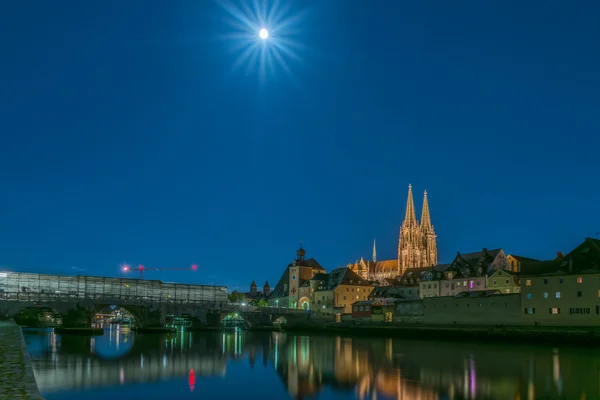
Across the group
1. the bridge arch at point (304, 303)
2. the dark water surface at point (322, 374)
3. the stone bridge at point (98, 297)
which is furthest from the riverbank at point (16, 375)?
the bridge arch at point (304, 303)

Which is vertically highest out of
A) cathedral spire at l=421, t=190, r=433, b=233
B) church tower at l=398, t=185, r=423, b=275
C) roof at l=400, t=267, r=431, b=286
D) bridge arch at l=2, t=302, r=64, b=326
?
cathedral spire at l=421, t=190, r=433, b=233

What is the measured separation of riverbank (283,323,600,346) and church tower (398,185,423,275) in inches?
3365

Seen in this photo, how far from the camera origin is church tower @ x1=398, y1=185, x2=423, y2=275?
185625 mm

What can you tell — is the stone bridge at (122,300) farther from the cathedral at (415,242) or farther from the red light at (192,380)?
the cathedral at (415,242)

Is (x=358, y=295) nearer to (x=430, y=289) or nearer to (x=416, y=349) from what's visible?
(x=430, y=289)

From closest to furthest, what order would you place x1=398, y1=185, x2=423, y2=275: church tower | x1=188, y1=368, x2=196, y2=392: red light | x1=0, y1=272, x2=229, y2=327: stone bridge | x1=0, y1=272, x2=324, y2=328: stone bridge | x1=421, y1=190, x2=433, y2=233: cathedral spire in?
x1=188, y1=368, x2=196, y2=392: red light, x1=0, y1=272, x2=229, y2=327: stone bridge, x1=0, y1=272, x2=324, y2=328: stone bridge, x1=398, y1=185, x2=423, y2=275: church tower, x1=421, y1=190, x2=433, y2=233: cathedral spire

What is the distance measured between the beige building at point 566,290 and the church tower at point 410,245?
4091 inches

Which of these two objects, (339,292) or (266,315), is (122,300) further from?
(339,292)

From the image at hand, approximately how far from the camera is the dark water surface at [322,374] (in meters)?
32.6

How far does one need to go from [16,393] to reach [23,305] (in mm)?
80786

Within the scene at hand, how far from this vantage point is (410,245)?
187375 millimetres

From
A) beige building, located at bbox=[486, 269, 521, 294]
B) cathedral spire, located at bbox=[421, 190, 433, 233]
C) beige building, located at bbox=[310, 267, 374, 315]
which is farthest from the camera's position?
cathedral spire, located at bbox=[421, 190, 433, 233]

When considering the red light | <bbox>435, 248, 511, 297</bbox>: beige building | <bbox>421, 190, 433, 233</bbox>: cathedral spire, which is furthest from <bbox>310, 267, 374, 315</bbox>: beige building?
the red light

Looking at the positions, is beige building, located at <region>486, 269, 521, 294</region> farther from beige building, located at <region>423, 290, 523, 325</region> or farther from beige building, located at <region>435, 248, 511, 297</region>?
beige building, located at <region>423, 290, 523, 325</region>
